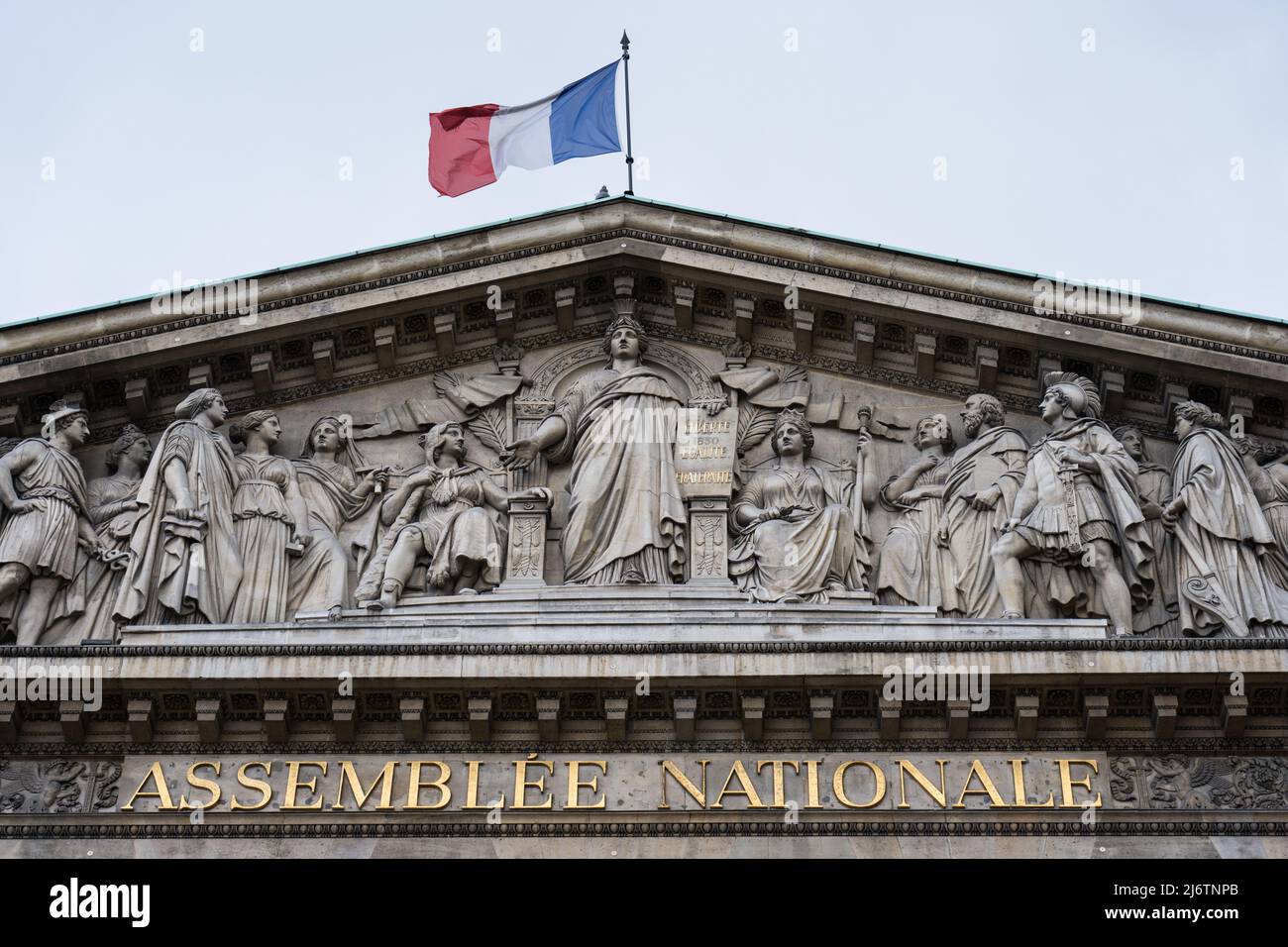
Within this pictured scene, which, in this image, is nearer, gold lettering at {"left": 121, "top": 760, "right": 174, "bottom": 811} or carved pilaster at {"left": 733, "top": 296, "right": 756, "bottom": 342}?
gold lettering at {"left": 121, "top": 760, "right": 174, "bottom": 811}

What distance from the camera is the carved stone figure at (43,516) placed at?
72.3 feet

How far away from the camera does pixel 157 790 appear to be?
817 inches

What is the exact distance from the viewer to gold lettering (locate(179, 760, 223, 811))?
2061cm

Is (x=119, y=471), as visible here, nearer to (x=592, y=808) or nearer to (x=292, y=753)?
(x=292, y=753)

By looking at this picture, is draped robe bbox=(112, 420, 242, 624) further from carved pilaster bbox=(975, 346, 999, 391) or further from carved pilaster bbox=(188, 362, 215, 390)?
carved pilaster bbox=(975, 346, 999, 391)

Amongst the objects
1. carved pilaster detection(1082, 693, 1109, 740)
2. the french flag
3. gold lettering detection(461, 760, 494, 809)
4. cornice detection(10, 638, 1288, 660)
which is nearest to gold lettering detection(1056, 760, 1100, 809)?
carved pilaster detection(1082, 693, 1109, 740)

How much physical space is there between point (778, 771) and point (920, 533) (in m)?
3.11

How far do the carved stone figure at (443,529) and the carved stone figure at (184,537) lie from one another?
136 cm

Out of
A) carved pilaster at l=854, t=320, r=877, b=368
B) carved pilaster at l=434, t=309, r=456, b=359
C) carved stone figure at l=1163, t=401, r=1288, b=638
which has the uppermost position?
carved pilaster at l=434, t=309, r=456, b=359

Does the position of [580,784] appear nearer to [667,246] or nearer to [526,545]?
[526,545]

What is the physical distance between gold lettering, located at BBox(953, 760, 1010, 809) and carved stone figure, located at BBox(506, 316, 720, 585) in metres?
3.34

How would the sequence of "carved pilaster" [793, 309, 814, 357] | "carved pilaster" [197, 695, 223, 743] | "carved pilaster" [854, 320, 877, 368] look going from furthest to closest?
1. "carved pilaster" [793, 309, 814, 357]
2. "carved pilaster" [854, 320, 877, 368]
3. "carved pilaster" [197, 695, 223, 743]
